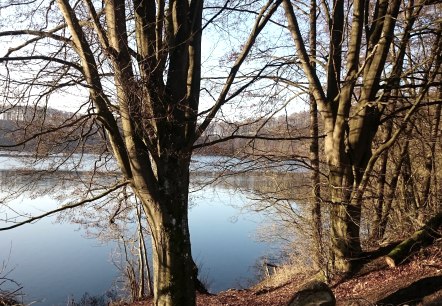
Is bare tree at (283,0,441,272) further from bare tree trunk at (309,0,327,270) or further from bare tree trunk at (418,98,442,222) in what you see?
bare tree trunk at (418,98,442,222)

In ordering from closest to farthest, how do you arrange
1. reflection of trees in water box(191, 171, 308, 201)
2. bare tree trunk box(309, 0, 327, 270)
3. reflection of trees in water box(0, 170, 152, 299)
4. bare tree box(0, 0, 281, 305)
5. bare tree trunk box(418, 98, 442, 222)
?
bare tree box(0, 0, 281, 305), bare tree trunk box(309, 0, 327, 270), reflection of trees in water box(191, 171, 308, 201), reflection of trees in water box(0, 170, 152, 299), bare tree trunk box(418, 98, 442, 222)

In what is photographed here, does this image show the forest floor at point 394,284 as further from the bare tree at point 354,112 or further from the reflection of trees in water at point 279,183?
the reflection of trees in water at point 279,183

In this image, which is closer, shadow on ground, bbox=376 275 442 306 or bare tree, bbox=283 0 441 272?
shadow on ground, bbox=376 275 442 306

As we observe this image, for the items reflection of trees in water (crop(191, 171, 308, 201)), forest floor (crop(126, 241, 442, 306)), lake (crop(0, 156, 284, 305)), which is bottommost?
lake (crop(0, 156, 284, 305))

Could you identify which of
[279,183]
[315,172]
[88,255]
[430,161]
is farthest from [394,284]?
[88,255]

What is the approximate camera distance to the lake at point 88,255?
1455 centimetres

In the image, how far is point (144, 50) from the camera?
20.3 feet

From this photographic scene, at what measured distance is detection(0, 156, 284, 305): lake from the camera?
14547mm

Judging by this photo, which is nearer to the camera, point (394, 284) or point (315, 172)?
point (394, 284)

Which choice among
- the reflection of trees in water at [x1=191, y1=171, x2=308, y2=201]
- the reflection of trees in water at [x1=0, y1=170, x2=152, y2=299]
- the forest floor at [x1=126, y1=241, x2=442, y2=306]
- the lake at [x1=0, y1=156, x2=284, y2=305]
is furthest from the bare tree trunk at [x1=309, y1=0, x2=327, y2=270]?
the reflection of trees in water at [x1=0, y1=170, x2=152, y2=299]

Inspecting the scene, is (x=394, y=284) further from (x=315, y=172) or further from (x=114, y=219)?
(x=114, y=219)

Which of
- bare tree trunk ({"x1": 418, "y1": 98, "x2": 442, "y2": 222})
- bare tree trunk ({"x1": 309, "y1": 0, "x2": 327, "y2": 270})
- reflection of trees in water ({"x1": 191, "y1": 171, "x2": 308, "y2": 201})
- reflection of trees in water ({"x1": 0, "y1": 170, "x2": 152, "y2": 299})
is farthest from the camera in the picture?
bare tree trunk ({"x1": 418, "y1": 98, "x2": 442, "y2": 222})

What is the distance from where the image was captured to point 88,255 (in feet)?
59.7

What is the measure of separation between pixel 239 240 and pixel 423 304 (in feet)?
51.7
